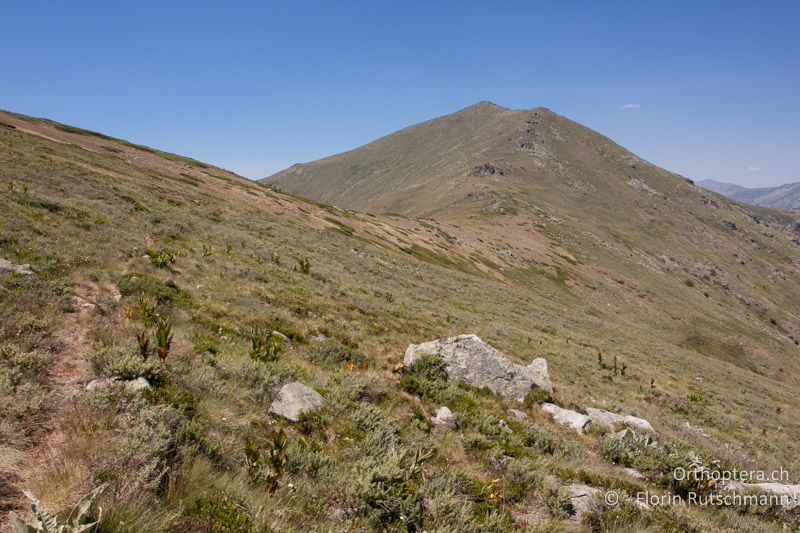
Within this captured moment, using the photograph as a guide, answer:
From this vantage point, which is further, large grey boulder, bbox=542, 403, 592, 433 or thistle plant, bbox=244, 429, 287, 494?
large grey boulder, bbox=542, 403, 592, 433

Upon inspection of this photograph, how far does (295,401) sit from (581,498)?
16.7 ft

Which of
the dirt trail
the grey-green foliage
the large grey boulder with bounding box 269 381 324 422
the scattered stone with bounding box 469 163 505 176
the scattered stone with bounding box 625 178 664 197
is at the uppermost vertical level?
the scattered stone with bounding box 625 178 664 197

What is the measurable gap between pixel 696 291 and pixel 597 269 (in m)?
35.3

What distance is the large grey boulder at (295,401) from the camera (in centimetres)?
695

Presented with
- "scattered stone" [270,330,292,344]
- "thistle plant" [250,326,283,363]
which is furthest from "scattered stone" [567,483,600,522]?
"scattered stone" [270,330,292,344]

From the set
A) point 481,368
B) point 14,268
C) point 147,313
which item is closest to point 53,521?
point 147,313

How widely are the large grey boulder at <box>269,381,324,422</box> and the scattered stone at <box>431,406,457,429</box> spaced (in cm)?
283

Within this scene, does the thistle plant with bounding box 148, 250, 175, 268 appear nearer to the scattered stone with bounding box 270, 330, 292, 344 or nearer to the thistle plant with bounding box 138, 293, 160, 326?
the thistle plant with bounding box 138, 293, 160, 326

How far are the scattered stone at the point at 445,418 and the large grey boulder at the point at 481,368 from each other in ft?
8.61

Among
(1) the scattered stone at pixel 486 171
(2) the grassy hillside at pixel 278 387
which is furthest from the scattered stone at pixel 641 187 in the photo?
(2) the grassy hillside at pixel 278 387

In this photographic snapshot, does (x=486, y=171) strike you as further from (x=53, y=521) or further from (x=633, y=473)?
(x=53, y=521)

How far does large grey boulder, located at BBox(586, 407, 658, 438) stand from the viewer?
10.9m

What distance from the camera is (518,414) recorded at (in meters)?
10.8

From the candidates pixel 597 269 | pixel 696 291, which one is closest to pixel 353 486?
pixel 597 269
